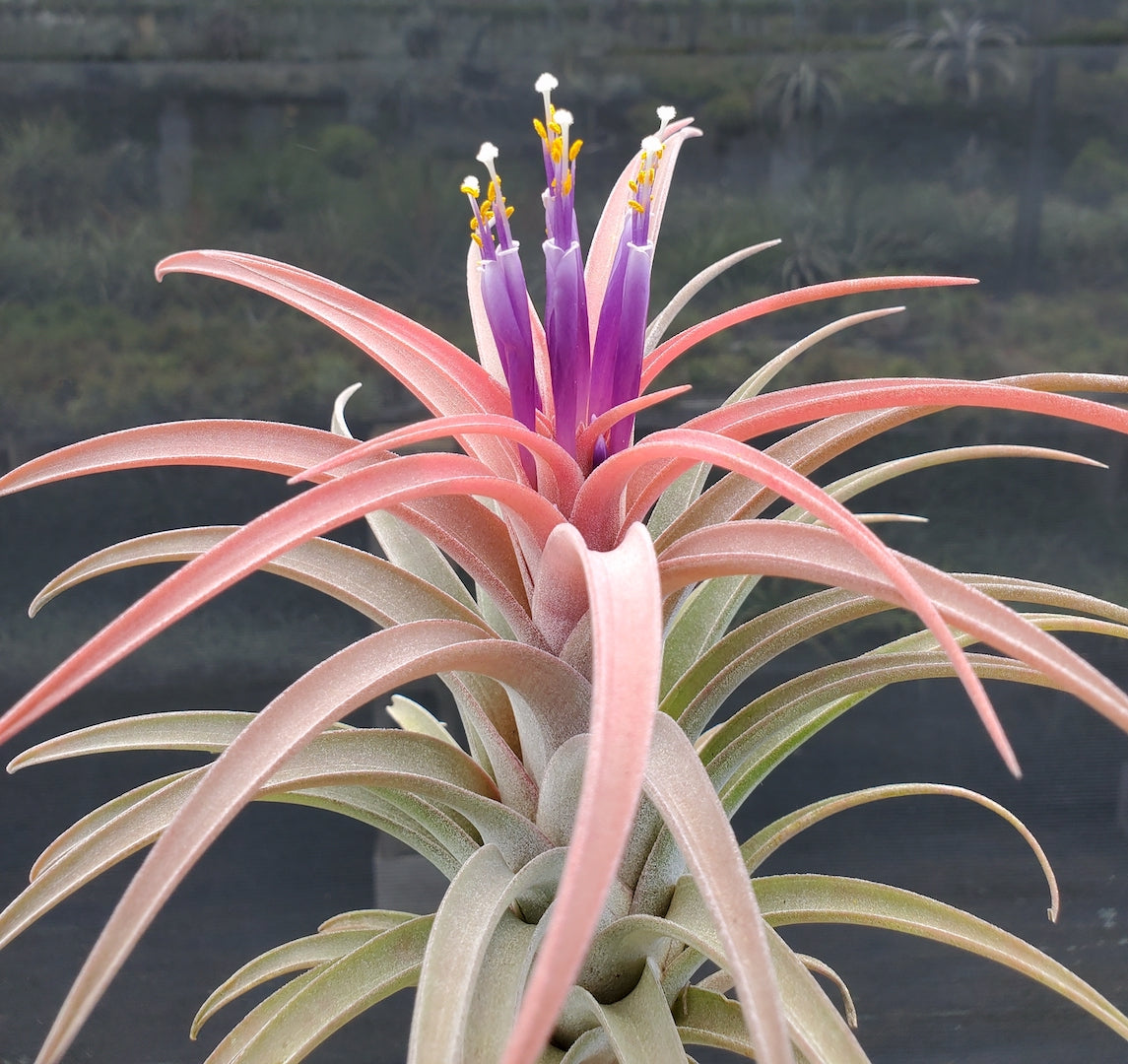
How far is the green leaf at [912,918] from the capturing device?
0.54m

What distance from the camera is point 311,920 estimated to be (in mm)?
1257

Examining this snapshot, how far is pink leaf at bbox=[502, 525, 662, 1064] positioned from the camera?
283 mm

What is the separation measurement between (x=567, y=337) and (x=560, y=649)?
0.54 ft

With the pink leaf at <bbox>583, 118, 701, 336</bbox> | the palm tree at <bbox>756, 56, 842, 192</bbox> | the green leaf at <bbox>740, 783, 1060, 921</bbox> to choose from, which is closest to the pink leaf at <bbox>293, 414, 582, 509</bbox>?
the pink leaf at <bbox>583, 118, 701, 336</bbox>

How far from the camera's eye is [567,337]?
528 mm

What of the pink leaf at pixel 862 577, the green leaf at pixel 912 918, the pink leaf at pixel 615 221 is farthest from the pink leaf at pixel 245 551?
the green leaf at pixel 912 918

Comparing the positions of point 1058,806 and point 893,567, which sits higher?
point 893,567

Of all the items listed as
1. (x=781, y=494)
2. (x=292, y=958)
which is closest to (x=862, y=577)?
(x=781, y=494)

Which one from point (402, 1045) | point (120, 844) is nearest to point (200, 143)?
point (402, 1045)

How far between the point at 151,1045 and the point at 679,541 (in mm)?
991

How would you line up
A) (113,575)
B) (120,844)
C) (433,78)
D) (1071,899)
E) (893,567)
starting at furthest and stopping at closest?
(433,78) < (113,575) < (1071,899) < (120,844) < (893,567)

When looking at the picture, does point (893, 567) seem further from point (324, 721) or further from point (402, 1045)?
point (402, 1045)

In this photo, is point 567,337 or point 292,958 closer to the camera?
point 567,337

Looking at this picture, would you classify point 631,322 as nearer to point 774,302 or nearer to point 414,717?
point 774,302
